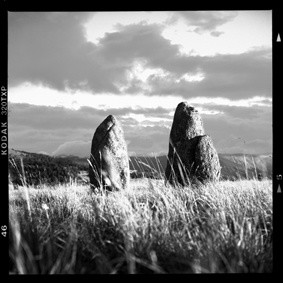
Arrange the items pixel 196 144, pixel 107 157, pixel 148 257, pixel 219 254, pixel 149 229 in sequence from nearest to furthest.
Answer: pixel 219 254, pixel 148 257, pixel 149 229, pixel 196 144, pixel 107 157

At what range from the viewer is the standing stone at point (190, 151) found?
8.24m

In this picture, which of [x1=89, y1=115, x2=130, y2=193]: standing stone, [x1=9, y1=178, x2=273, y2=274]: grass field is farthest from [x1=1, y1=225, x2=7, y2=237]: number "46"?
[x1=89, y1=115, x2=130, y2=193]: standing stone

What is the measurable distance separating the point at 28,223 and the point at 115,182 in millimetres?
5092

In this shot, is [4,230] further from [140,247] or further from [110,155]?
[110,155]

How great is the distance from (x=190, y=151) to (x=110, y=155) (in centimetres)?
236

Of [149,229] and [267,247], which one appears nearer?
[267,247]

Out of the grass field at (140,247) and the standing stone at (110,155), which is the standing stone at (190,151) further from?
the grass field at (140,247)

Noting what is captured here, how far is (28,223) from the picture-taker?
478cm

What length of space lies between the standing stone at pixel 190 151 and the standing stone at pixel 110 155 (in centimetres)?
172

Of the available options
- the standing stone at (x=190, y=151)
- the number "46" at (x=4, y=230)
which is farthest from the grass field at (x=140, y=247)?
the standing stone at (x=190, y=151)

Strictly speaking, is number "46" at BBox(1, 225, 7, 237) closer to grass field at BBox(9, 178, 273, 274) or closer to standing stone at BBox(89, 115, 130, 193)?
grass field at BBox(9, 178, 273, 274)

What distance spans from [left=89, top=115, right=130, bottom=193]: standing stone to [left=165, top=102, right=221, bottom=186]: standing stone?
67.9 inches
